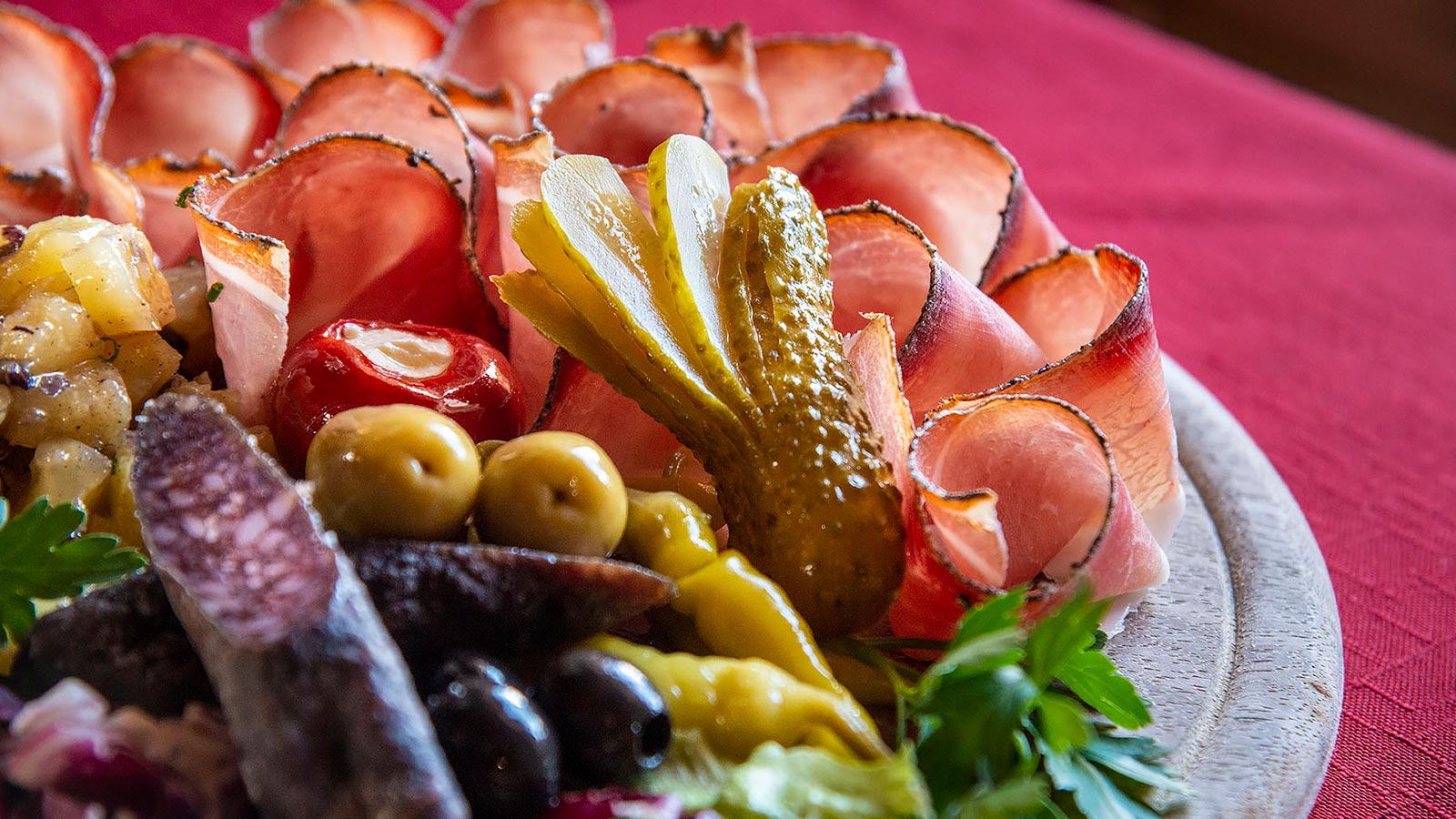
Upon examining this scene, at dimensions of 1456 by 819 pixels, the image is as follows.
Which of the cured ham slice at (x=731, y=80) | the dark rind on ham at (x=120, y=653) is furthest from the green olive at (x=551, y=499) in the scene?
the cured ham slice at (x=731, y=80)

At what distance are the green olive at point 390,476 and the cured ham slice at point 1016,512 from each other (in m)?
0.43

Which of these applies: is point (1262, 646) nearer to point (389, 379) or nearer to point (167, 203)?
point (389, 379)

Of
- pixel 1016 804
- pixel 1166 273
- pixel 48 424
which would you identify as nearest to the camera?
pixel 1016 804

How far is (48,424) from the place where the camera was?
108cm

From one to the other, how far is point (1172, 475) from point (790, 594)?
49 cm

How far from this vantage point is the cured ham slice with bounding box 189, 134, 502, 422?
4.09ft

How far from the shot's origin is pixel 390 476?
97 cm

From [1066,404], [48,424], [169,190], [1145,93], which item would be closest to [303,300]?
[169,190]

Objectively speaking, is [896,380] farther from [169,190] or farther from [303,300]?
[169,190]

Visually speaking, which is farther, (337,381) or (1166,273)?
(1166,273)

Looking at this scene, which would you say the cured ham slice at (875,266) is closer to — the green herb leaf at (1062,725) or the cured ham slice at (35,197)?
the green herb leaf at (1062,725)

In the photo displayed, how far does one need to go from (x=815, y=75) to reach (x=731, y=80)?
201 mm

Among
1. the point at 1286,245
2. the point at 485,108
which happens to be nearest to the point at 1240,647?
the point at 485,108

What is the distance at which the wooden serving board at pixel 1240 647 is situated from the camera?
105cm
